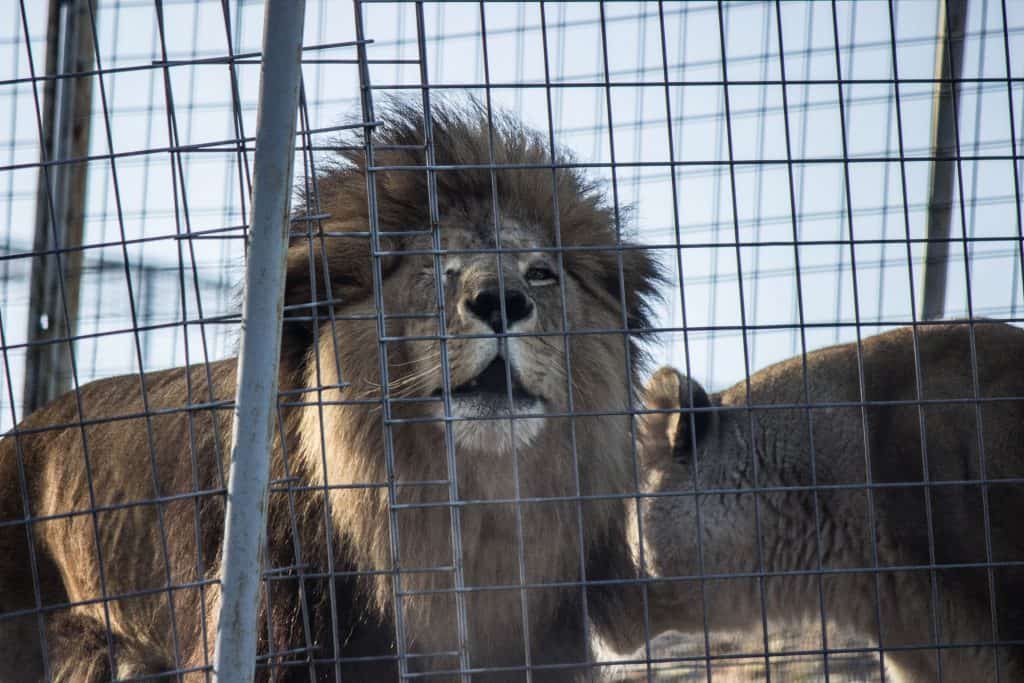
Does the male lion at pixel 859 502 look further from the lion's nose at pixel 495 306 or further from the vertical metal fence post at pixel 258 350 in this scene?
the vertical metal fence post at pixel 258 350

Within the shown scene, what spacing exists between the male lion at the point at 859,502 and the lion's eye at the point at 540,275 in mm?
1615

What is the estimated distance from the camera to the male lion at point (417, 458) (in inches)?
121

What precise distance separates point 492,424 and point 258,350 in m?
0.93

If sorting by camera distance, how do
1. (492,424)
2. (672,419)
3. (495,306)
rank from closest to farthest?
(495,306) < (492,424) < (672,419)

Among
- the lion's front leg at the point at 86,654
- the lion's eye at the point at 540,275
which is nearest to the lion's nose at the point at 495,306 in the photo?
the lion's eye at the point at 540,275

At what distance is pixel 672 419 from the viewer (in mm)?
5359

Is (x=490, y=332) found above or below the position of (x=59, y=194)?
below

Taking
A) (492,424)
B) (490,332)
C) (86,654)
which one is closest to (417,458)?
(492,424)

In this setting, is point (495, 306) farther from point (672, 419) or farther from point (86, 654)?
point (672, 419)

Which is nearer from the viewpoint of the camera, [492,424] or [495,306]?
[495,306]

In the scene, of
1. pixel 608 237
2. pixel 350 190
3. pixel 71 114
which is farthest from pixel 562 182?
pixel 71 114

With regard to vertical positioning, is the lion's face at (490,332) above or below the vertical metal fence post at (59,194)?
below

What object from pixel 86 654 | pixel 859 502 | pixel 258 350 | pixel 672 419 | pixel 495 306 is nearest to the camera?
pixel 258 350

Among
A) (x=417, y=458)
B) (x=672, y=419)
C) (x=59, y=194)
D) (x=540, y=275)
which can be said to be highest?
(x=59, y=194)
